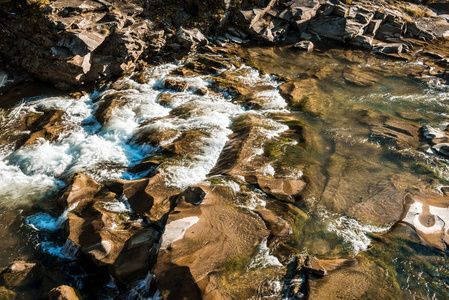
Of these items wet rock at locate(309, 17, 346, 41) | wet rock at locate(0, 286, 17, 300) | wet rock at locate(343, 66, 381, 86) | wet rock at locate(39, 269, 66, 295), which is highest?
wet rock at locate(309, 17, 346, 41)

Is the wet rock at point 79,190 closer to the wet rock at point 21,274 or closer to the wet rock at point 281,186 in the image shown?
the wet rock at point 21,274

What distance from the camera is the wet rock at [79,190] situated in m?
8.06

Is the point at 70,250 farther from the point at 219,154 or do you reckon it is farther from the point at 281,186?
the point at 281,186

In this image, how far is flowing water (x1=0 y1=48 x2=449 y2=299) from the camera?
6.74 meters

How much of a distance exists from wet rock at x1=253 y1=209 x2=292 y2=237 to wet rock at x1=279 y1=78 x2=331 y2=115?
666 cm

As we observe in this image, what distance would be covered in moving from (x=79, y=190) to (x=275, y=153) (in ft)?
20.4

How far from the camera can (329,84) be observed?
14930 mm

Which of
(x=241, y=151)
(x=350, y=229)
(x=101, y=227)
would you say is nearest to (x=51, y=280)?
(x=101, y=227)

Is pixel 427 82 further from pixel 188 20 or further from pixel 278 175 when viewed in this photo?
pixel 188 20

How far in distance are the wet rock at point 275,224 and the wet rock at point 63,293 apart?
4434mm

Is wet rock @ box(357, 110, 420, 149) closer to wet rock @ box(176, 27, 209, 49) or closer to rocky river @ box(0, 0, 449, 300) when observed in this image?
rocky river @ box(0, 0, 449, 300)

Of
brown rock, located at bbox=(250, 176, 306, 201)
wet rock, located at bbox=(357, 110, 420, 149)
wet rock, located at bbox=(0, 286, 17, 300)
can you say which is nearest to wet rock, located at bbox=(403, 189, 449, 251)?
wet rock, located at bbox=(357, 110, 420, 149)

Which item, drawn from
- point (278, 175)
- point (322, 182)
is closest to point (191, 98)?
point (278, 175)

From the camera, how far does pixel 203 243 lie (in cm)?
628
